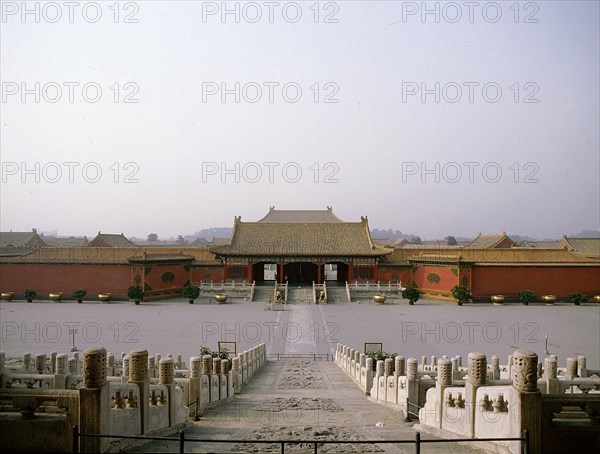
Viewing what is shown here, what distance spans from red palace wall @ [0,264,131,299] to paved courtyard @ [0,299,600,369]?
2.35m

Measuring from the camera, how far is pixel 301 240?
40875 millimetres

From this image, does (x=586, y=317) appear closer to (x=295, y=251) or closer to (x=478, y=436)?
(x=295, y=251)

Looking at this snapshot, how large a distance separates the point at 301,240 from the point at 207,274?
25.4 feet

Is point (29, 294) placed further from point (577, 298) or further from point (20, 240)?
point (577, 298)

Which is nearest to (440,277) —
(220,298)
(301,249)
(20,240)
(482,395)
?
(301,249)

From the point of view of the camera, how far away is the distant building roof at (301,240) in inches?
1534

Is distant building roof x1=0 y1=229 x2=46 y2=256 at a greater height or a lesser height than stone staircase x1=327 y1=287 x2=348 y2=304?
greater

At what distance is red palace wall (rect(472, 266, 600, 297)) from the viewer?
36188 millimetres

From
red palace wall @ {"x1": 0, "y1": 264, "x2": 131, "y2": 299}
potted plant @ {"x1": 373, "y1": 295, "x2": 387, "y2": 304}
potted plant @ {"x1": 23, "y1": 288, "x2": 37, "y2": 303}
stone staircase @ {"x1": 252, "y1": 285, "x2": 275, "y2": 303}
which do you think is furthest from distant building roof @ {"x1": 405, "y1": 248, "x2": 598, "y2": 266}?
potted plant @ {"x1": 23, "y1": 288, "x2": 37, "y2": 303}

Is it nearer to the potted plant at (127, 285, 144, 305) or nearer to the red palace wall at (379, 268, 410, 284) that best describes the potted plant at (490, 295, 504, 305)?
the red palace wall at (379, 268, 410, 284)

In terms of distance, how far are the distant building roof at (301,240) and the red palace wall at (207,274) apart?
5.79ft

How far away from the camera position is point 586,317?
96.8 feet

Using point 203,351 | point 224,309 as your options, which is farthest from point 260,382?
point 224,309

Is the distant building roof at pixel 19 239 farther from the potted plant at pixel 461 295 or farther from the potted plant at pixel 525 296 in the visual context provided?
the potted plant at pixel 525 296
